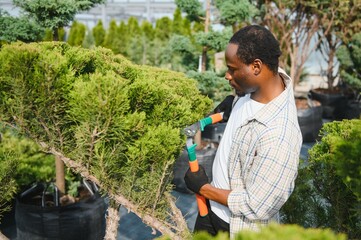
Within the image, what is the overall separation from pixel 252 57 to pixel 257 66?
0.16 feet

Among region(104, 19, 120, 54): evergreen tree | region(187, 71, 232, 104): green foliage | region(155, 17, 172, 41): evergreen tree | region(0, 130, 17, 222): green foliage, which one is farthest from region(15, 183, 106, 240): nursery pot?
region(155, 17, 172, 41): evergreen tree

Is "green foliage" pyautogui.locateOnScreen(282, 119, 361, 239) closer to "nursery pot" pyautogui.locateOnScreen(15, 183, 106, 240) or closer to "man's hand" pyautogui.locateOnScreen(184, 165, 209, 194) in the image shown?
"man's hand" pyautogui.locateOnScreen(184, 165, 209, 194)

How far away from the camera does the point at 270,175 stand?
4.96 feet

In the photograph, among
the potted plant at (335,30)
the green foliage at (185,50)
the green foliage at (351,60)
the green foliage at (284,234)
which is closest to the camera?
the green foliage at (284,234)

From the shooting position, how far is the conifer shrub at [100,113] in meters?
1.72

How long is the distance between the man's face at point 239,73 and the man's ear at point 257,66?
1cm

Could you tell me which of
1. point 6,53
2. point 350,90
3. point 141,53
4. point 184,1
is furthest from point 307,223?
point 141,53

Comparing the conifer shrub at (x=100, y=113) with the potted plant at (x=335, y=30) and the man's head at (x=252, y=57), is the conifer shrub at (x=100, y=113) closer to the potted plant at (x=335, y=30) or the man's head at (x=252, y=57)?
the man's head at (x=252, y=57)

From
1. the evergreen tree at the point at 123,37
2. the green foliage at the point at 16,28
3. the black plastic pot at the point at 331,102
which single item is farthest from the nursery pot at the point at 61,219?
the evergreen tree at the point at 123,37

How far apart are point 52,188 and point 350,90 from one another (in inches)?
285

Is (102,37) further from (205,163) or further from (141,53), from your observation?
(205,163)

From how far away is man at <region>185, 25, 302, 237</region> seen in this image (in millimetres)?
1526

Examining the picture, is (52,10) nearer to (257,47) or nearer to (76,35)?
Result: (257,47)

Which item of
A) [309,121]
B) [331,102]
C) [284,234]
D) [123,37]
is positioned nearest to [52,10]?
[284,234]
